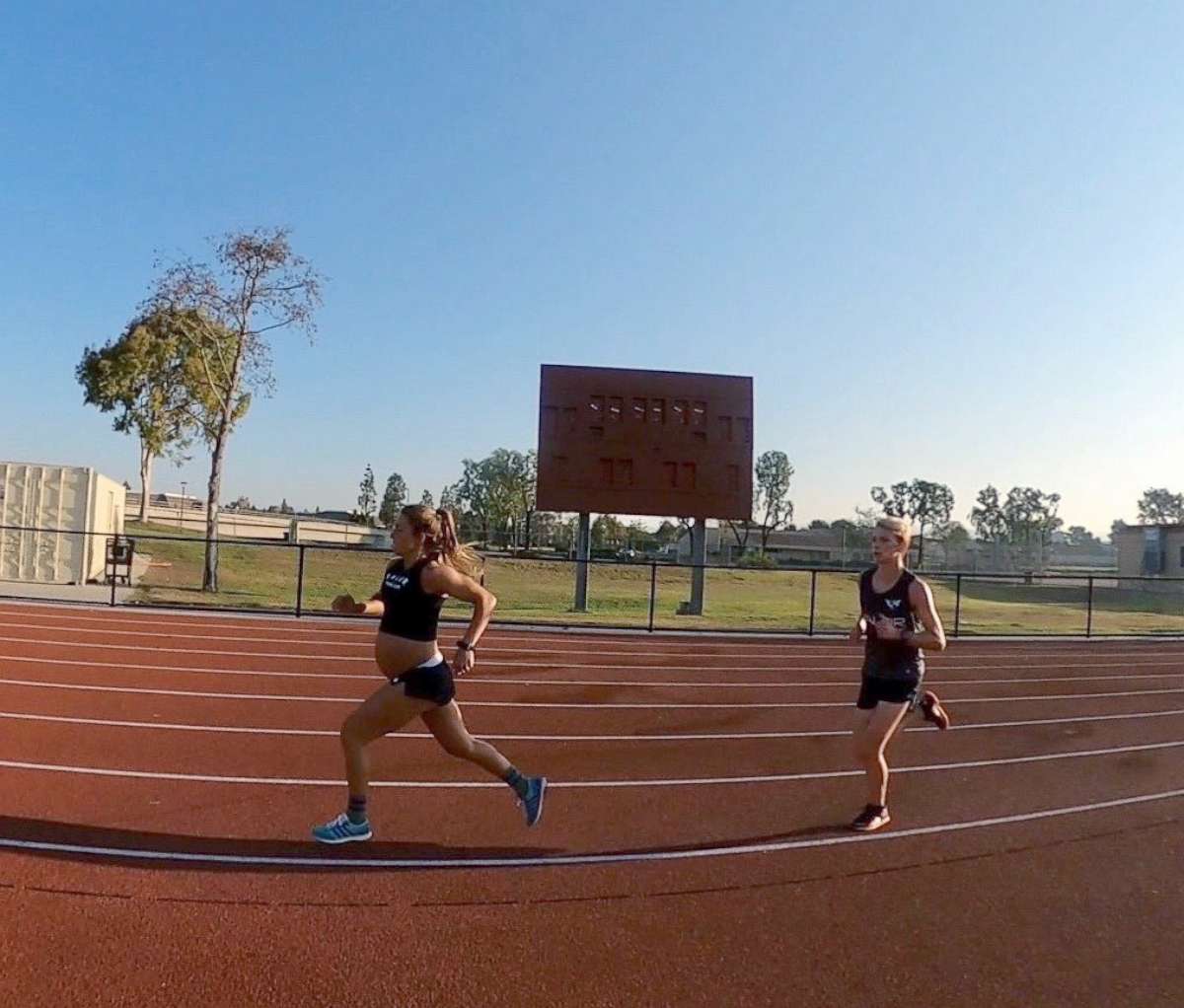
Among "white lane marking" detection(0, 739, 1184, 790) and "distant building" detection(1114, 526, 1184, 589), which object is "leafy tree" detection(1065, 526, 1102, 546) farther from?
"white lane marking" detection(0, 739, 1184, 790)

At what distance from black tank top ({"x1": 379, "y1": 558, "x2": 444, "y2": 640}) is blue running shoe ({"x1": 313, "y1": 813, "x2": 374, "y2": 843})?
1.08 meters

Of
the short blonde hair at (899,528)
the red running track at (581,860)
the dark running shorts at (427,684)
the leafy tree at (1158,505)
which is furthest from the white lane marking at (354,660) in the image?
the leafy tree at (1158,505)

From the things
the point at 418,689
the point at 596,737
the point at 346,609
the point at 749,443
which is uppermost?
the point at 749,443

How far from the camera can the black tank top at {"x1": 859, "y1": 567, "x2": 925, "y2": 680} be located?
5.64 metres

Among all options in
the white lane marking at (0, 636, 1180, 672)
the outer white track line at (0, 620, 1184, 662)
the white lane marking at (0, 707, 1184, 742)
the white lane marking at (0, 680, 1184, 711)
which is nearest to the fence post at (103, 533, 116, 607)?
the outer white track line at (0, 620, 1184, 662)

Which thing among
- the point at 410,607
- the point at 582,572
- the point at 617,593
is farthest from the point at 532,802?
the point at 617,593

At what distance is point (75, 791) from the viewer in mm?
6227

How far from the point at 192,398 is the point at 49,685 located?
32.4 meters

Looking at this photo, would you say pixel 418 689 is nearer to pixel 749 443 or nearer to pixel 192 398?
pixel 749 443

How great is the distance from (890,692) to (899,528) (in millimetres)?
943

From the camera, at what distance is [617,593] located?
35.5m

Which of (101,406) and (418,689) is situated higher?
(101,406)

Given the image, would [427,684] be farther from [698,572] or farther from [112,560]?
[698,572]

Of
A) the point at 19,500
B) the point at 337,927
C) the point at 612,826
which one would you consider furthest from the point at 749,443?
the point at 337,927
